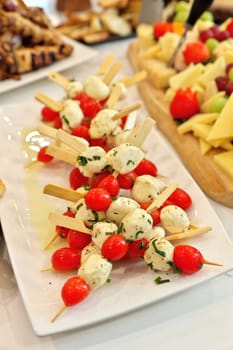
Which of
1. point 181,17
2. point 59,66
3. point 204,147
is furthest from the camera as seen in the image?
point 181,17

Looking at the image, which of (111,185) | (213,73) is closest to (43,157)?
(111,185)

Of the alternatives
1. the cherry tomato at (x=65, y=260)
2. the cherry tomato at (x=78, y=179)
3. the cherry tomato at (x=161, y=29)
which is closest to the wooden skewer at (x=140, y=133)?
the cherry tomato at (x=78, y=179)

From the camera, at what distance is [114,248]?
103 centimetres

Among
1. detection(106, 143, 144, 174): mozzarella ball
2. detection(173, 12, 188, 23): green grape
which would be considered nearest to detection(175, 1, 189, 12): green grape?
detection(173, 12, 188, 23): green grape

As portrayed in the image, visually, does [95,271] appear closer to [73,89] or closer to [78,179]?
[78,179]

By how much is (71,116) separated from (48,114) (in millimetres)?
170

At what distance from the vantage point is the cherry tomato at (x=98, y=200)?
3.63ft

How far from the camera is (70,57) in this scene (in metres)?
2.12

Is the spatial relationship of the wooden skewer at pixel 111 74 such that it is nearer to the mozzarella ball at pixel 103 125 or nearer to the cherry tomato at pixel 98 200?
the mozzarella ball at pixel 103 125

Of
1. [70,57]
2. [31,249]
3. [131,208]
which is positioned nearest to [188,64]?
[70,57]

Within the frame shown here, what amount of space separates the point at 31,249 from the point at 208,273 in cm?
41

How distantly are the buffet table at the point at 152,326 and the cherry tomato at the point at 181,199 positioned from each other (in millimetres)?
205

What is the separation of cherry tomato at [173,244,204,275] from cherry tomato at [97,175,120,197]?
225 mm

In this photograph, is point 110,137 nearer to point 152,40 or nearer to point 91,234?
point 91,234
